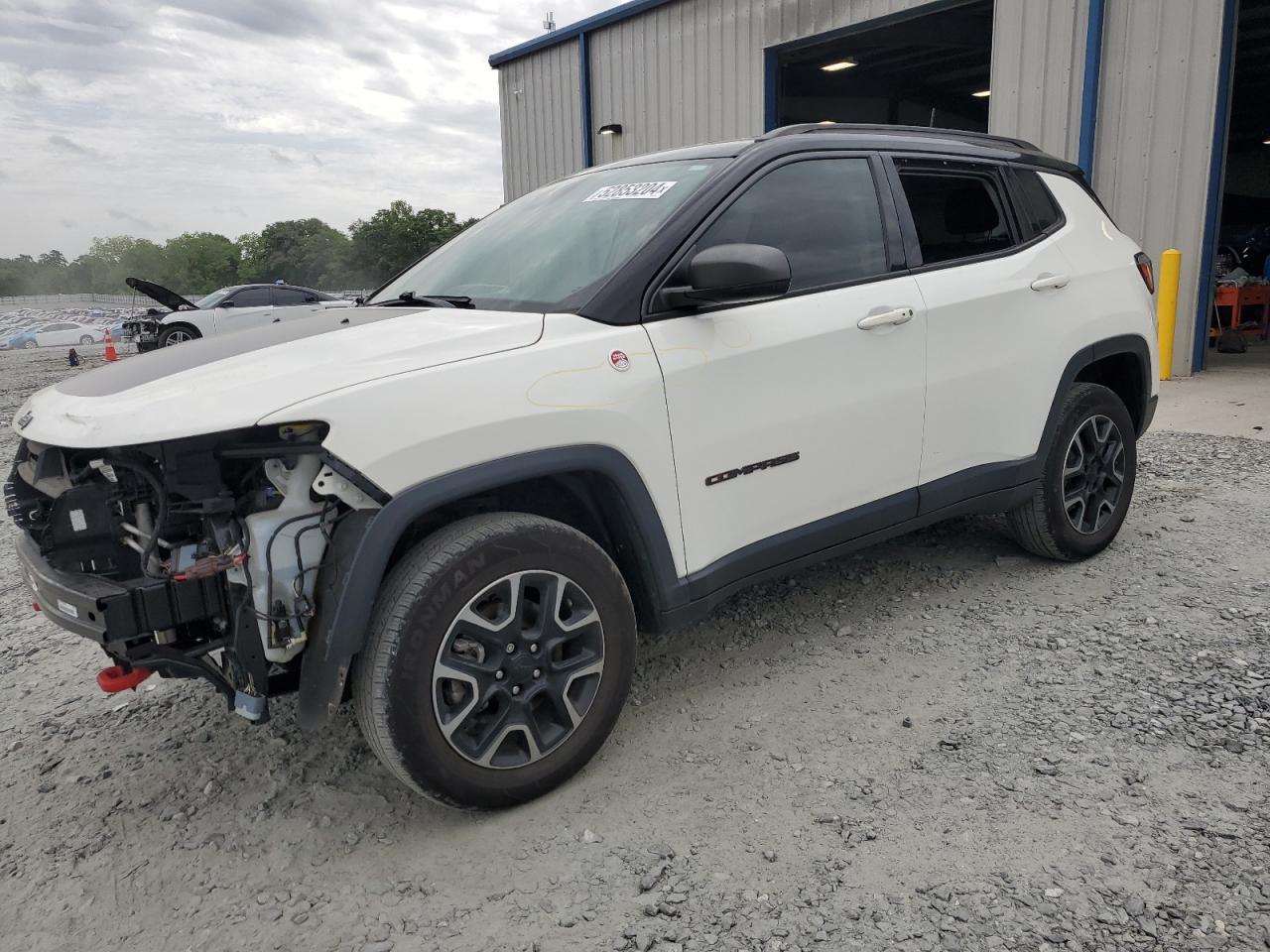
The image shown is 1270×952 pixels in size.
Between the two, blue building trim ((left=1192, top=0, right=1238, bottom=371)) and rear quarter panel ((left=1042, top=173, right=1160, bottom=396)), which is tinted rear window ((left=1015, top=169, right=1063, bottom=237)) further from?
blue building trim ((left=1192, top=0, right=1238, bottom=371))

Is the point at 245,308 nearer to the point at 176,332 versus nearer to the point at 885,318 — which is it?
the point at 176,332

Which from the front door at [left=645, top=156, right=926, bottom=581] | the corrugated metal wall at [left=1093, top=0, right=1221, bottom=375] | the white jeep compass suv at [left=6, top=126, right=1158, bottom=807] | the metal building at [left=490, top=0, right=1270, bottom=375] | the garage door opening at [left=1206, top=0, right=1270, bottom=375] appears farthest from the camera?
the garage door opening at [left=1206, top=0, right=1270, bottom=375]

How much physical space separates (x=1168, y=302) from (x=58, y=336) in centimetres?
2779

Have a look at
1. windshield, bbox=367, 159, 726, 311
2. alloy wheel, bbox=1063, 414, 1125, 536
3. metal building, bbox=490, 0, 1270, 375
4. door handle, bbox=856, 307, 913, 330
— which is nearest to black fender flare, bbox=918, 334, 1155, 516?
alloy wheel, bbox=1063, 414, 1125, 536

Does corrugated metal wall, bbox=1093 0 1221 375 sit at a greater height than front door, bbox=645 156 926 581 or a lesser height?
greater

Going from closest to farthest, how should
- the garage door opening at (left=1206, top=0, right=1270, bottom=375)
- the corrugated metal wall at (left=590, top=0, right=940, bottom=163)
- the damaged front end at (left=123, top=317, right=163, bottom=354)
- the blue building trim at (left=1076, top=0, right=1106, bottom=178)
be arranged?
the blue building trim at (left=1076, top=0, right=1106, bottom=178)
the garage door opening at (left=1206, top=0, right=1270, bottom=375)
the corrugated metal wall at (left=590, top=0, right=940, bottom=163)
the damaged front end at (left=123, top=317, right=163, bottom=354)

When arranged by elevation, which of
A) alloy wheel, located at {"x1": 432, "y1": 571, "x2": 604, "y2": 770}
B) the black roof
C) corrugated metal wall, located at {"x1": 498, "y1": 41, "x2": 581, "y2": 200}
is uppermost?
corrugated metal wall, located at {"x1": 498, "y1": 41, "x2": 581, "y2": 200}

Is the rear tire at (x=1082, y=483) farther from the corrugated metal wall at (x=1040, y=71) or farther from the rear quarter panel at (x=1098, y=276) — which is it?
the corrugated metal wall at (x=1040, y=71)

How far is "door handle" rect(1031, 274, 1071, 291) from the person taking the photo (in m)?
3.57

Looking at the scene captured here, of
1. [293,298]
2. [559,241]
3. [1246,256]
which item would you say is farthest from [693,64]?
[559,241]

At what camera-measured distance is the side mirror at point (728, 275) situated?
2.48 meters

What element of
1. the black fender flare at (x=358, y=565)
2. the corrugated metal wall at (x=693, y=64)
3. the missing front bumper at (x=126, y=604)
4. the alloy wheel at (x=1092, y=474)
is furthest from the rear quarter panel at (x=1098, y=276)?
the corrugated metal wall at (x=693, y=64)

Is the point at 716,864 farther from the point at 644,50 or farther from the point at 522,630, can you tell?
the point at 644,50

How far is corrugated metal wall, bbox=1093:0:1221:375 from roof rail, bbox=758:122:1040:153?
6150mm
